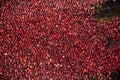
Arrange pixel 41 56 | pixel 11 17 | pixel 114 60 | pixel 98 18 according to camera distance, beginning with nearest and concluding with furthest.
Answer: pixel 114 60, pixel 41 56, pixel 98 18, pixel 11 17

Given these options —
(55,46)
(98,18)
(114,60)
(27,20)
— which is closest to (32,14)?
(27,20)

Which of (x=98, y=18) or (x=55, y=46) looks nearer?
(x=55, y=46)

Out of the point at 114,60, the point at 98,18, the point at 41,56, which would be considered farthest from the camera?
the point at 98,18

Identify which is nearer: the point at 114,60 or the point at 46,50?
the point at 114,60

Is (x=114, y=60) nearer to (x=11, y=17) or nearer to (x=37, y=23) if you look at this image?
(x=37, y=23)

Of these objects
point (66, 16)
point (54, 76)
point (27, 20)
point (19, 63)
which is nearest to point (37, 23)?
point (27, 20)

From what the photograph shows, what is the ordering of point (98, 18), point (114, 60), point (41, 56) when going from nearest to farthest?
point (114, 60) < point (41, 56) < point (98, 18)

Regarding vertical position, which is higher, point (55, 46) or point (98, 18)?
point (98, 18)

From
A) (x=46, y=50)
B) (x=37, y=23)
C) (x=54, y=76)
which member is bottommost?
(x=54, y=76)

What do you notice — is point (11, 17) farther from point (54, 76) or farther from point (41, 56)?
point (54, 76)
